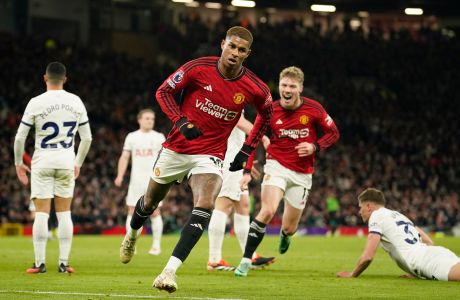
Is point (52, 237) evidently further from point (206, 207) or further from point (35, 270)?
point (206, 207)

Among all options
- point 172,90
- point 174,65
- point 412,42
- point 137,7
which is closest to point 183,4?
point 137,7

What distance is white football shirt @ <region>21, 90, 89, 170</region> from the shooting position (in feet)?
37.4

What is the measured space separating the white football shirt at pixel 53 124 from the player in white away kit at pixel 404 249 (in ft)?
12.7

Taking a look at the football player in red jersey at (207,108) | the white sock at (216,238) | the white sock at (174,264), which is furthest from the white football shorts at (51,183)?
the white sock at (174,264)

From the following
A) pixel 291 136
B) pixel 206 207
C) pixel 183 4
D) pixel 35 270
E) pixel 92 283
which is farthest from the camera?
pixel 183 4

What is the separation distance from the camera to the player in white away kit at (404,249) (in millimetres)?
10930

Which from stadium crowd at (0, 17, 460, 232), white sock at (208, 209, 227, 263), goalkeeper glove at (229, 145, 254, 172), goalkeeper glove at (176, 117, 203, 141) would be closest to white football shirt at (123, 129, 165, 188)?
white sock at (208, 209, 227, 263)

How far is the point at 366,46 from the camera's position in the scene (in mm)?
49781

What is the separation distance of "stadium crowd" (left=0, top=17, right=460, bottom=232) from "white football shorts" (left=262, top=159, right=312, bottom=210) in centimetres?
1896

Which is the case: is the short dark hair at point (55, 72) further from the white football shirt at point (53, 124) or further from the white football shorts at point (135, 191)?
the white football shorts at point (135, 191)

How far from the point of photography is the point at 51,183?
37.9 feet

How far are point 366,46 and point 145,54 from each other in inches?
478

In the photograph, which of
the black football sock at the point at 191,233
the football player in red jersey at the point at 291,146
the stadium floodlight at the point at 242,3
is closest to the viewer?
the black football sock at the point at 191,233

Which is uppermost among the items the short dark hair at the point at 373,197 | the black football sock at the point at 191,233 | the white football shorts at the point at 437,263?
the short dark hair at the point at 373,197
